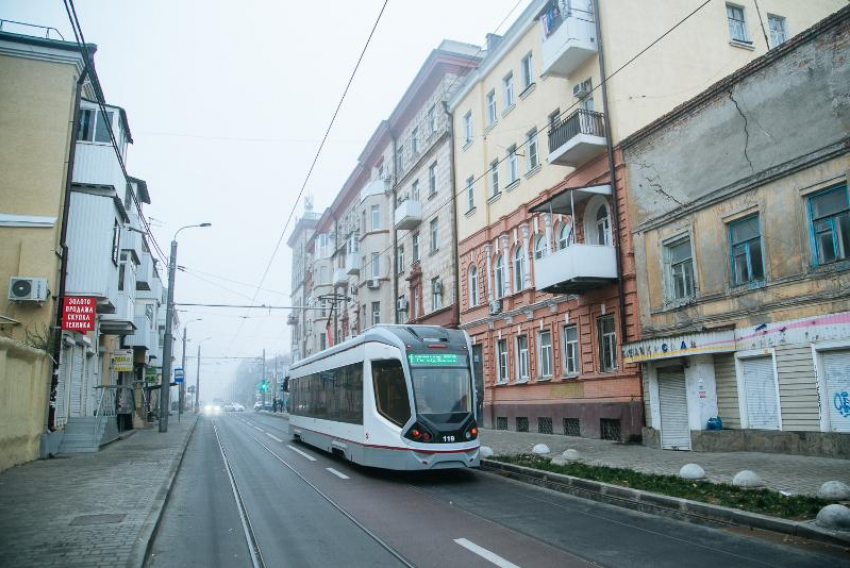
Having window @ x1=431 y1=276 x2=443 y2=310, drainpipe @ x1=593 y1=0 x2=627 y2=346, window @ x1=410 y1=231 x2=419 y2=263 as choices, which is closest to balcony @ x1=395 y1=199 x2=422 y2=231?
window @ x1=410 y1=231 x2=419 y2=263

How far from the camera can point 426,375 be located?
13117 mm

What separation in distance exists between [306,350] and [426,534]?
5766cm

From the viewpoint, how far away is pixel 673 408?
17.0 meters

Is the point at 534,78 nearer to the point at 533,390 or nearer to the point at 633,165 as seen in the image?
the point at 633,165

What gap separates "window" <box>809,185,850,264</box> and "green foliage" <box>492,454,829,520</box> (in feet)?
19.3

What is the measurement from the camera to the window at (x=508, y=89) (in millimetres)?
26469

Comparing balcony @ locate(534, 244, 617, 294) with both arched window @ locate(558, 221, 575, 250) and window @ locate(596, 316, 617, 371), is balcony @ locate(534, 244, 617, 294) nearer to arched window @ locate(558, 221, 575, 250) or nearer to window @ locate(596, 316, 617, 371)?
window @ locate(596, 316, 617, 371)

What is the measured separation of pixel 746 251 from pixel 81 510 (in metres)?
14.4

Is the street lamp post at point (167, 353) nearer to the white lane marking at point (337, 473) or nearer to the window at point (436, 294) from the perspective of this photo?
the window at point (436, 294)

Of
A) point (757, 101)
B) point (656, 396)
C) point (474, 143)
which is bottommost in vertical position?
point (656, 396)

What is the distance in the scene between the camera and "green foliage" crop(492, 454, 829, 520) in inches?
325

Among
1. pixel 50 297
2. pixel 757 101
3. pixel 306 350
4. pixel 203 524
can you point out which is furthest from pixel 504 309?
pixel 306 350

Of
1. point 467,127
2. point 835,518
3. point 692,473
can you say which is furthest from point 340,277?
point 835,518

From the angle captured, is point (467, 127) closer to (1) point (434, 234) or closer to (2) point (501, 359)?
(1) point (434, 234)
